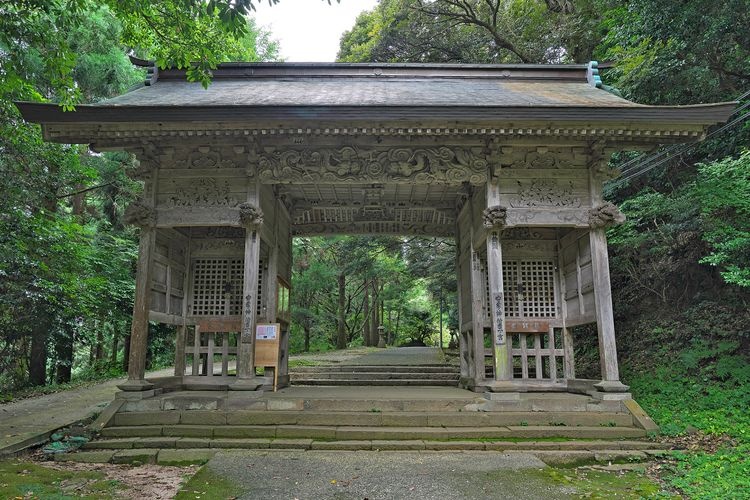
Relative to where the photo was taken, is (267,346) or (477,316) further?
(477,316)

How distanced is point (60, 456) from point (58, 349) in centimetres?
763

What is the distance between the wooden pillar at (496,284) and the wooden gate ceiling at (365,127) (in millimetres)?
409

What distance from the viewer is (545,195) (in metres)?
7.50

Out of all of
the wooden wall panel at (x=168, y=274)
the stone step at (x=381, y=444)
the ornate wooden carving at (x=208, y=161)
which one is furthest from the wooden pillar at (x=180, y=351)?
the ornate wooden carving at (x=208, y=161)

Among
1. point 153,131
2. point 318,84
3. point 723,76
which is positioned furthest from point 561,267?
point 153,131

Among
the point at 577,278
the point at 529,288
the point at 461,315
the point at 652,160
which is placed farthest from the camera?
the point at 461,315

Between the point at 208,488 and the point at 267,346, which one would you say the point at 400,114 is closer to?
the point at 267,346

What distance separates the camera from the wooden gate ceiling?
21.6ft

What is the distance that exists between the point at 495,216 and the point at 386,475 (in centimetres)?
417

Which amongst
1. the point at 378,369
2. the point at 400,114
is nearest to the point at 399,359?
the point at 378,369

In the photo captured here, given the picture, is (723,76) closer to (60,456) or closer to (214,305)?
(214,305)

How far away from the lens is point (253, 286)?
289 inches

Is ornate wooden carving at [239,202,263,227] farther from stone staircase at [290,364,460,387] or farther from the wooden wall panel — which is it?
stone staircase at [290,364,460,387]

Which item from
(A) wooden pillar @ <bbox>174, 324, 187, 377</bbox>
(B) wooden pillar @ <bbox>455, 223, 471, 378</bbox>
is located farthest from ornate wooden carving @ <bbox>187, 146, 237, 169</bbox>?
(B) wooden pillar @ <bbox>455, 223, 471, 378</bbox>
